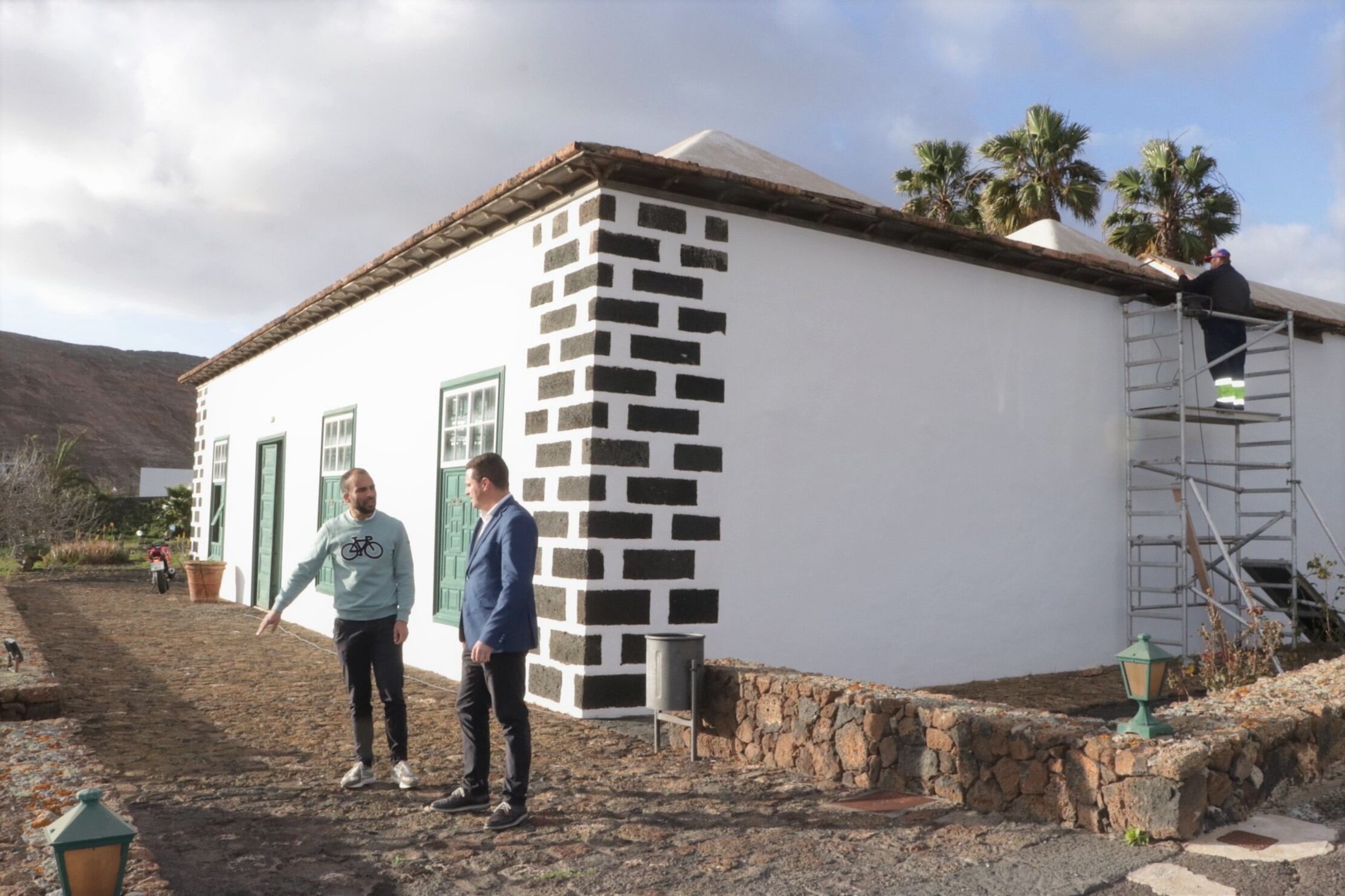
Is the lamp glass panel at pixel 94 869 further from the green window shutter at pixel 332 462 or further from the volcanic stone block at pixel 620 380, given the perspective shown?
the green window shutter at pixel 332 462

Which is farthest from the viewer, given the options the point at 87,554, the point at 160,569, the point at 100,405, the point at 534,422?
the point at 100,405

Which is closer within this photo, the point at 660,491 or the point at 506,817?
the point at 506,817

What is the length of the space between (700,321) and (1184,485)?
515 centimetres

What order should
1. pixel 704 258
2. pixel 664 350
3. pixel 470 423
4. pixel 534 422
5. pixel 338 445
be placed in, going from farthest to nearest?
pixel 338 445, pixel 470 423, pixel 534 422, pixel 704 258, pixel 664 350

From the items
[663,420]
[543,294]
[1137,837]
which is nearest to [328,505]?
[543,294]

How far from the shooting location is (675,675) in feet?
19.8

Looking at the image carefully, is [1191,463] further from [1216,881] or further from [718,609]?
[1216,881]

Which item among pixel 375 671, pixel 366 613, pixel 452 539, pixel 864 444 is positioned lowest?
pixel 375 671

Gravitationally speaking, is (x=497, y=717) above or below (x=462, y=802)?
above

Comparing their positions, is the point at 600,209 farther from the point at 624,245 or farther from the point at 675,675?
the point at 675,675

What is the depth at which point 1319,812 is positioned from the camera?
465 centimetres

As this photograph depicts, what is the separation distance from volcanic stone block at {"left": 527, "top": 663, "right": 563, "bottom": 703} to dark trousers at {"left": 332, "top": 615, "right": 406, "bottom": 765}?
196 cm

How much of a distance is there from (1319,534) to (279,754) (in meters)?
11.5

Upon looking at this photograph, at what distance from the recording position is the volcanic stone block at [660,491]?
7.17 metres
